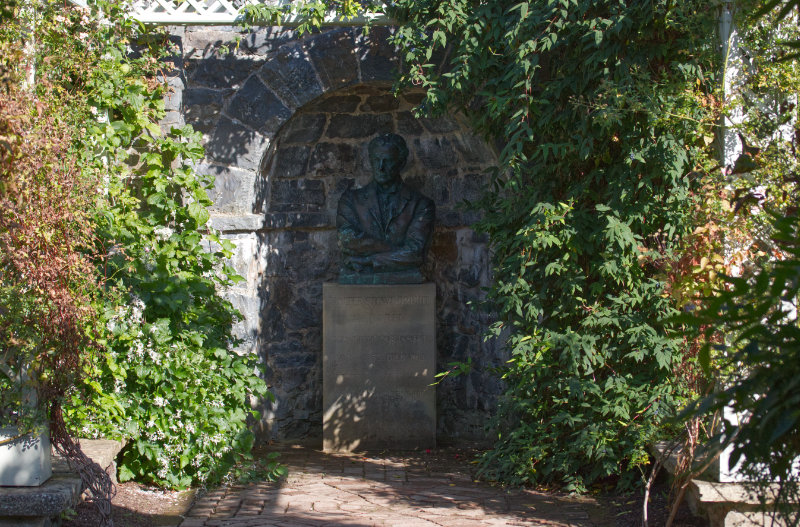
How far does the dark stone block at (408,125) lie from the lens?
6223 mm

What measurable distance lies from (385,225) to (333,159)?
745mm

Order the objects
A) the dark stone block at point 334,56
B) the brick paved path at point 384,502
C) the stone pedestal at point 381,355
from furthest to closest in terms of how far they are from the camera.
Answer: the stone pedestal at point 381,355
the dark stone block at point 334,56
the brick paved path at point 384,502

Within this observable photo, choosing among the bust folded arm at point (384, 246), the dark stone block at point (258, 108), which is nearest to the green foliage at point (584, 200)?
the bust folded arm at point (384, 246)

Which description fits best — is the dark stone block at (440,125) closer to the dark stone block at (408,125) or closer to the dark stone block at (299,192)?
the dark stone block at (408,125)

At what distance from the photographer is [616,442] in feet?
14.5

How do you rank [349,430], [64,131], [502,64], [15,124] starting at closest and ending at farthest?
[15,124], [64,131], [502,64], [349,430]

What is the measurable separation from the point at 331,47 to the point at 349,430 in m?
2.63

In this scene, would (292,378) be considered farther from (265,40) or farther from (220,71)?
(265,40)

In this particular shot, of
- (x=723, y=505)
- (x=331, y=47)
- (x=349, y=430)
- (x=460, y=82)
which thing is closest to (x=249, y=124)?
(x=331, y=47)

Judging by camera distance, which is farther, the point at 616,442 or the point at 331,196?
the point at 331,196

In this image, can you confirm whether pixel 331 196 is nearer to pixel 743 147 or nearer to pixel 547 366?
pixel 547 366

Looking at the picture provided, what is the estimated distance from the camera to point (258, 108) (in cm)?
567

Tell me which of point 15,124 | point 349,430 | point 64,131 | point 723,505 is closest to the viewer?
point 15,124

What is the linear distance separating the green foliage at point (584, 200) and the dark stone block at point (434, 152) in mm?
1199
